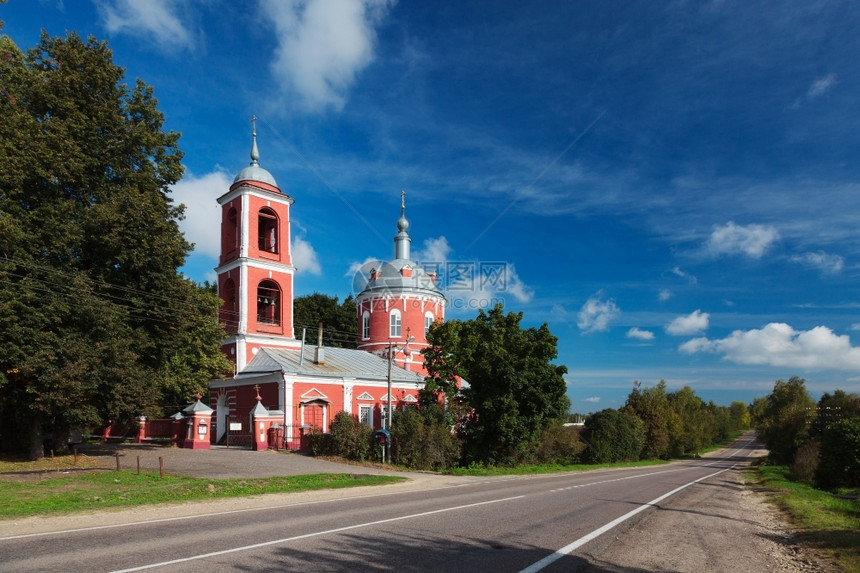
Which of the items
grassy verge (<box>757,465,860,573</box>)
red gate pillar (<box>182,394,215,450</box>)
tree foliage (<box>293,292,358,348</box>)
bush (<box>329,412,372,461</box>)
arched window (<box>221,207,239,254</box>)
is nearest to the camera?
grassy verge (<box>757,465,860,573</box>)

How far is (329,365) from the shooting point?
38156mm

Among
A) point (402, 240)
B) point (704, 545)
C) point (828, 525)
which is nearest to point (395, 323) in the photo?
point (402, 240)

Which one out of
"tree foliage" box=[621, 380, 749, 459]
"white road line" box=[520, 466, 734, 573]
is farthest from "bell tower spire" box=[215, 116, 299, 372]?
"tree foliage" box=[621, 380, 749, 459]

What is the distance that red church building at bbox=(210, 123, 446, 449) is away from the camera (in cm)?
3331

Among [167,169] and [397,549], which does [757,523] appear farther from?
[167,169]

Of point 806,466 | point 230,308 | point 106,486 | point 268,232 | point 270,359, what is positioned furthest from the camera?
point 268,232

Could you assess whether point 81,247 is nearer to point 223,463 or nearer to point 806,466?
point 223,463

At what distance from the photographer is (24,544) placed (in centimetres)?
864

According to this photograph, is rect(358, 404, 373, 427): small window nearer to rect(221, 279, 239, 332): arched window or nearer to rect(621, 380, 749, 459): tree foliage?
rect(221, 279, 239, 332): arched window

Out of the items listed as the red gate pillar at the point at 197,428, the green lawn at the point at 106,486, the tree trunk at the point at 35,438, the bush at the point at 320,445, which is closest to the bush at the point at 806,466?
the green lawn at the point at 106,486

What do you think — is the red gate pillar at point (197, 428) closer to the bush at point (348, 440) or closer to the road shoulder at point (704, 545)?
the bush at point (348, 440)

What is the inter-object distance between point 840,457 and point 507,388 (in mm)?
15609

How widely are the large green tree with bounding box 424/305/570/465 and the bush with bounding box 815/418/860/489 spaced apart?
40.4 ft

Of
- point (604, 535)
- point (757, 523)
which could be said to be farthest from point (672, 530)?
point (757, 523)
